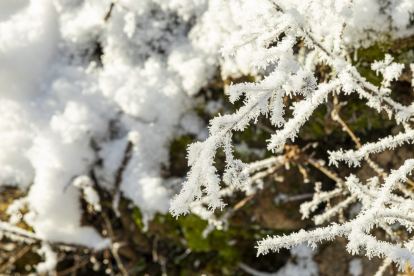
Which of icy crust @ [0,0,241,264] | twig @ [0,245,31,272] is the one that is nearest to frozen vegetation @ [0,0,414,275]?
icy crust @ [0,0,241,264]

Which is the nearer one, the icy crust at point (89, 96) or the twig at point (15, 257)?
the icy crust at point (89, 96)

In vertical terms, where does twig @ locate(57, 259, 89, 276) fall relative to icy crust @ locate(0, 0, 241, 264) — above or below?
below

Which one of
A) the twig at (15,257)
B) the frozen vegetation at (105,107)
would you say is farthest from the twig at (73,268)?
the twig at (15,257)

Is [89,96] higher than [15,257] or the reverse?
higher

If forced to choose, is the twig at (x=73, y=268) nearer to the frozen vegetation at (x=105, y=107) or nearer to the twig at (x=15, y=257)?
the frozen vegetation at (x=105, y=107)

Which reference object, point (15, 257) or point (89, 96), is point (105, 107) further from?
point (15, 257)

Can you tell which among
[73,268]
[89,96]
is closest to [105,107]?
[89,96]

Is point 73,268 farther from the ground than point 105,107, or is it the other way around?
point 105,107

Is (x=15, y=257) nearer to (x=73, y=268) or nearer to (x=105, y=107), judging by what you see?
(x=73, y=268)

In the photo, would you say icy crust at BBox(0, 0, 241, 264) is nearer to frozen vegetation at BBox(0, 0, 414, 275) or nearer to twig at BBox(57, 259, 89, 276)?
frozen vegetation at BBox(0, 0, 414, 275)

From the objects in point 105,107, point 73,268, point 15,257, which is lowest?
point 73,268

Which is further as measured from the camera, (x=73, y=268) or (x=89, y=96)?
(x=73, y=268)

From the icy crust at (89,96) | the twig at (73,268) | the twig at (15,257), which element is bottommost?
the twig at (73,268)

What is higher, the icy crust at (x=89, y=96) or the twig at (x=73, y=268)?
→ the icy crust at (x=89, y=96)
